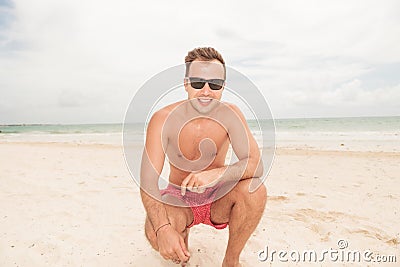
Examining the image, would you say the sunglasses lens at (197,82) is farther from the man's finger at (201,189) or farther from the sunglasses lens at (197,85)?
the man's finger at (201,189)

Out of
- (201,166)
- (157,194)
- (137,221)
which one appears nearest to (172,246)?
(157,194)

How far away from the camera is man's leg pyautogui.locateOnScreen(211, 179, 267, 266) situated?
7.07 feet

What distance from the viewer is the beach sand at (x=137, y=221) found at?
2.55 meters

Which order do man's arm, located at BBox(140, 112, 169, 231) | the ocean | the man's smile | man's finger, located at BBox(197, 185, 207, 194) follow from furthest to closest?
the ocean
the man's smile
man's finger, located at BBox(197, 185, 207, 194)
man's arm, located at BBox(140, 112, 169, 231)

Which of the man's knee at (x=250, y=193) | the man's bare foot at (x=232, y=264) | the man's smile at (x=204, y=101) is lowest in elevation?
the man's bare foot at (x=232, y=264)

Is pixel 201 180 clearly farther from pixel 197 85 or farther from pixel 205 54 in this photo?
pixel 205 54

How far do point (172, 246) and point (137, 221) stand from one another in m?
1.66

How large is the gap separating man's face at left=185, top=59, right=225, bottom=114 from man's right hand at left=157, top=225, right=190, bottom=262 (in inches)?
39.4

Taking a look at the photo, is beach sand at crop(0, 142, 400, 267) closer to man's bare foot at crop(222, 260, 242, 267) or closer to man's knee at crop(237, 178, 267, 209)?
man's bare foot at crop(222, 260, 242, 267)

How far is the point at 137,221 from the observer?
132 inches

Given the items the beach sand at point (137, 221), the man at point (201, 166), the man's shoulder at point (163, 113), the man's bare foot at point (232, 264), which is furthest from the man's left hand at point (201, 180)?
the beach sand at point (137, 221)

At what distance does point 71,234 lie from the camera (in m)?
2.91

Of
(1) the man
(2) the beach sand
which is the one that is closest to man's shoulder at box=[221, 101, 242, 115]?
(1) the man

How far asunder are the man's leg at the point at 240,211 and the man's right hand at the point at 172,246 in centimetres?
50
